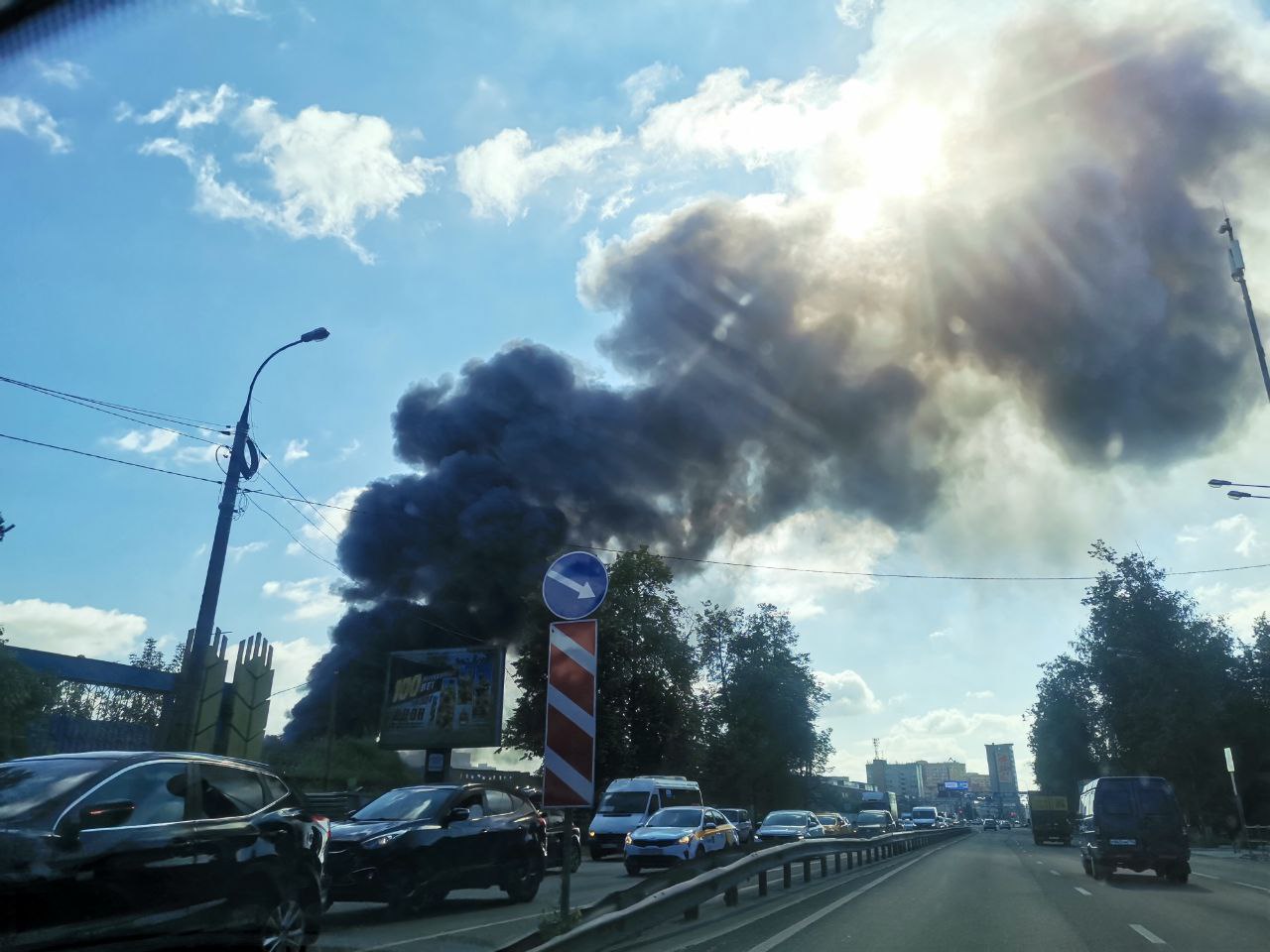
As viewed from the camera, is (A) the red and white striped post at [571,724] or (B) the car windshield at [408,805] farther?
(B) the car windshield at [408,805]

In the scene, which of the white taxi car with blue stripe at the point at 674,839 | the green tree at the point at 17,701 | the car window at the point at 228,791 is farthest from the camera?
the green tree at the point at 17,701

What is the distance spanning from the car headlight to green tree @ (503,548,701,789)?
35.8m

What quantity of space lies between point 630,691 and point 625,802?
68.6ft

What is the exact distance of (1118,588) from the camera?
5772 centimetres

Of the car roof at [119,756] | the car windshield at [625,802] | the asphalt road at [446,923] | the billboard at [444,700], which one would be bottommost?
the asphalt road at [446,923]

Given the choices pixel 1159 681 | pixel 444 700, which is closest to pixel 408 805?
pixel 444 700

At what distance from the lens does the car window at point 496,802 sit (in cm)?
1238

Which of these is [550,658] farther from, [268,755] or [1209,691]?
[1209,691]

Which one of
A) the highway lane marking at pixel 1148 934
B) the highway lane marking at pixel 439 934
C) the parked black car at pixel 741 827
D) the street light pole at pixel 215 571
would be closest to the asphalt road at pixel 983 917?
the highway lane marking at pixel 1148 934

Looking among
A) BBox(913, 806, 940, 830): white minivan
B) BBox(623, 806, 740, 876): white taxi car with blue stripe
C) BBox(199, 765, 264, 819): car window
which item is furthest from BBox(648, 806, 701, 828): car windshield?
BBox(913, 806, 940, 830): white minivan

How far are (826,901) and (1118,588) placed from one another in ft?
175

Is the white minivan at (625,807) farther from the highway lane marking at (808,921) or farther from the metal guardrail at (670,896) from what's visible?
the highway lane marking at (808,921)

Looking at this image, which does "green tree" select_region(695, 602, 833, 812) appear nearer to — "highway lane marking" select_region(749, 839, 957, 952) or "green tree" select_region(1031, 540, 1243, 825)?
"green tree" select_region(1031, 540, 1243, 825)

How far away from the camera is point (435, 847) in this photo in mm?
10781
